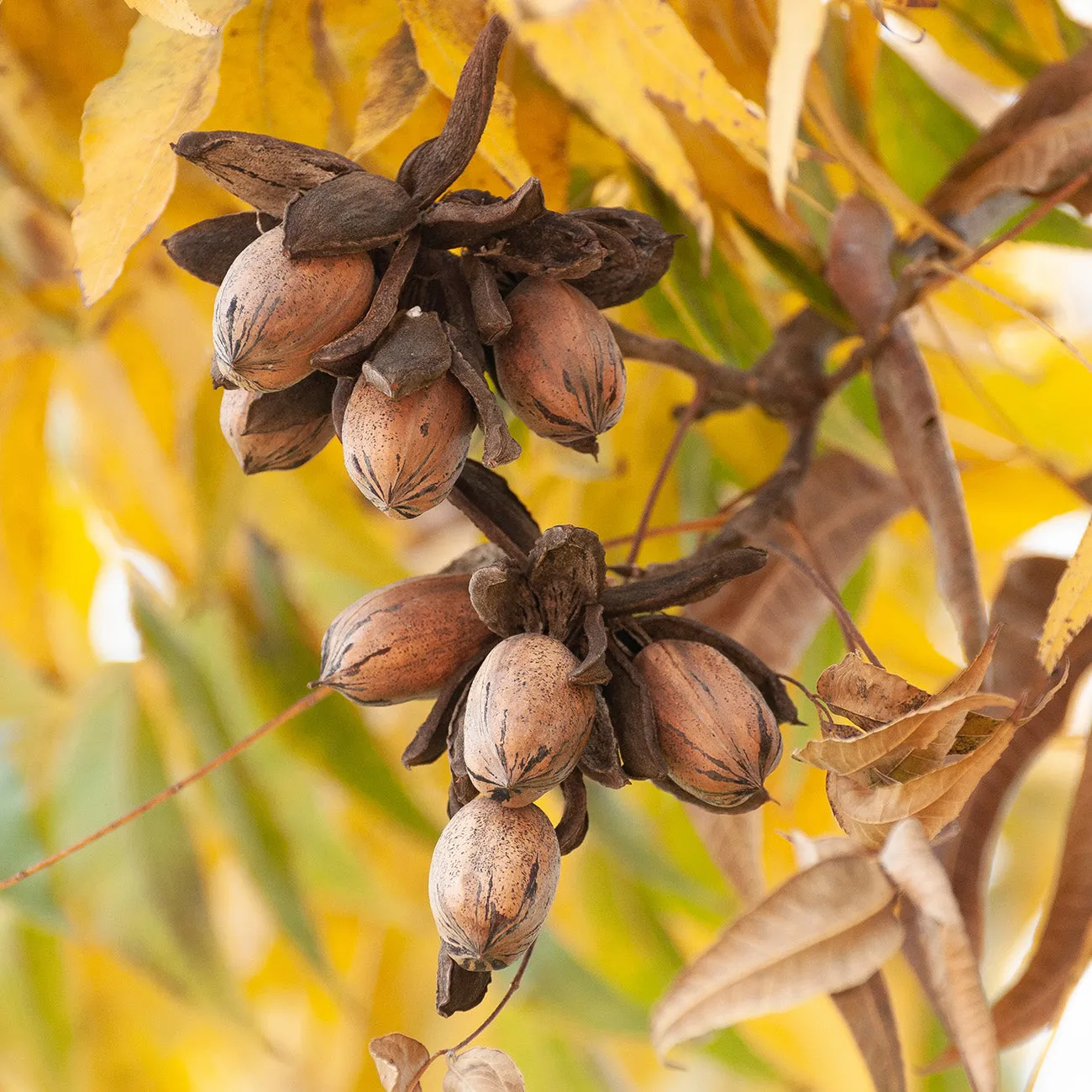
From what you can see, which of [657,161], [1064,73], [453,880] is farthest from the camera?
[1064,73]

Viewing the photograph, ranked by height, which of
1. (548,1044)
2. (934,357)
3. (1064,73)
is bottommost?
(548,1044)

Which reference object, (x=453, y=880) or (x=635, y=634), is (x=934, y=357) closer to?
(x=635, y=634)

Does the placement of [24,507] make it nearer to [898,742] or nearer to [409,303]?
[409,303]

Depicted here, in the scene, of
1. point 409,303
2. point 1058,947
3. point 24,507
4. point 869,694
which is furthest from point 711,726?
point 24,507

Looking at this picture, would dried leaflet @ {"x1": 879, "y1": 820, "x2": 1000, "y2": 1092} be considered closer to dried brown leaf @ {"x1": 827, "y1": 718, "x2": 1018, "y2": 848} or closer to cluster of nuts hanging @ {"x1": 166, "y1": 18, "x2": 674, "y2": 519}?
dried brown leaf @ {"x1": 827, "y1": 718, "x2": 1018, "y2": 848}

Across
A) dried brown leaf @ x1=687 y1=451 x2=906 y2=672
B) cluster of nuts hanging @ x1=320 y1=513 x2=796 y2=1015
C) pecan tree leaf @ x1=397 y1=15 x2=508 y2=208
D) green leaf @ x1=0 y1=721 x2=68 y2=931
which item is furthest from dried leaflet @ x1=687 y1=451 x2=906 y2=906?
green leaf @ x1=0 y1=721 x2=68 y2=931

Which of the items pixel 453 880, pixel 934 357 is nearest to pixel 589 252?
pixel 453 880

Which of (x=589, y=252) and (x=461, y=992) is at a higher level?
(x=589, y=252)
